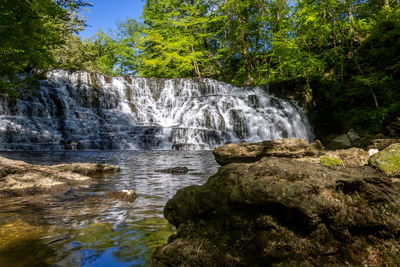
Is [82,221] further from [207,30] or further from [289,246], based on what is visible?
[207,30]

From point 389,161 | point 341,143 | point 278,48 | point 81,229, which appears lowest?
point 81,229

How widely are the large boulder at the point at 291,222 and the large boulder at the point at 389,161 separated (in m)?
2.56

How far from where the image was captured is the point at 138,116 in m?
18.9

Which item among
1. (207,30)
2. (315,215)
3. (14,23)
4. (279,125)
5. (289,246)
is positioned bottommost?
(289,246)

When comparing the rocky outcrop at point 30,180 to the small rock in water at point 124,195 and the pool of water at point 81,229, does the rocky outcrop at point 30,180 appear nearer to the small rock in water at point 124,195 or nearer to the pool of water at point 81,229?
the pool of water at point 81,229

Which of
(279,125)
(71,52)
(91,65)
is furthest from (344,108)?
(71,52)

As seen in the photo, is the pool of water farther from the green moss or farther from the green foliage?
the green foliage

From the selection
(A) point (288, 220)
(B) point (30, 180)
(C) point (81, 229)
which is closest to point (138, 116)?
(B) point (30, 180)

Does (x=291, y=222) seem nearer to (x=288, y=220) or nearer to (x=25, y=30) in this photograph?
(x=288, y=220)

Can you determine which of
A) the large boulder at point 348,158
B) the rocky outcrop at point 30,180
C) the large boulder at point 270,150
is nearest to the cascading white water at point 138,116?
the large boulder at point 270,150

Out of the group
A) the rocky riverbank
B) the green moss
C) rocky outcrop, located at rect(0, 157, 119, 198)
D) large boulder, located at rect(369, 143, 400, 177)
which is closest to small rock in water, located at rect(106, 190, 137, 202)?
rocky outcrop, located at rect(0, 157, 119, 198)

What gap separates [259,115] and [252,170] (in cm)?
1581

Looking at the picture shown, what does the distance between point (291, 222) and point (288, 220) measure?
21mm

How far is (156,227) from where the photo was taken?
2.62m
